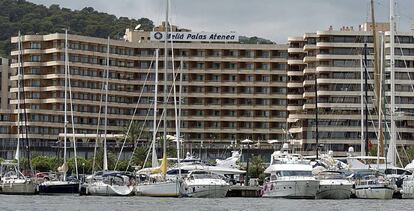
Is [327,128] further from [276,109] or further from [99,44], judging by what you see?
[99,44]

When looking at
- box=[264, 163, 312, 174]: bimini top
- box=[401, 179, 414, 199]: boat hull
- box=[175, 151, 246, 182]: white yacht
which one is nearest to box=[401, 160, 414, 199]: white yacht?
box=[401, 179, 414, 199]: boat hull

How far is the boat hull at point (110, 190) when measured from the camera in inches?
4469

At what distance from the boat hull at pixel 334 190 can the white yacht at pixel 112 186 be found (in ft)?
67.2

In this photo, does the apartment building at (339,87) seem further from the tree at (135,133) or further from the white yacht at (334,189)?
the white yacht at (334,189)

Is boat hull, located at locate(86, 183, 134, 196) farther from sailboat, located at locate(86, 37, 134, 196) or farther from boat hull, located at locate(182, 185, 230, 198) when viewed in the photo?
boat hull, located at locate(182, 185, 230, 198)

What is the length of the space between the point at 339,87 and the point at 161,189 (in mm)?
87017

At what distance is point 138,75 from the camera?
199 metres

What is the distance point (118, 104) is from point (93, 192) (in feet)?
272

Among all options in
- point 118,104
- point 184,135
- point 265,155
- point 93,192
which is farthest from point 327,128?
point 93,192

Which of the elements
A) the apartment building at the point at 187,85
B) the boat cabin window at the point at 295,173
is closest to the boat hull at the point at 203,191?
the boat cabin window at the point at 295,173

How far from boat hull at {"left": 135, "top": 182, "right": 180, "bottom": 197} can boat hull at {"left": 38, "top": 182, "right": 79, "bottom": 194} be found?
12.9m

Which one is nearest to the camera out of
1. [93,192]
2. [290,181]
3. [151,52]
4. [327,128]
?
[290,181]

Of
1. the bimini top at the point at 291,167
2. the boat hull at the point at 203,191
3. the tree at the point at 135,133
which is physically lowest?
the boat hull at the point at 203,191

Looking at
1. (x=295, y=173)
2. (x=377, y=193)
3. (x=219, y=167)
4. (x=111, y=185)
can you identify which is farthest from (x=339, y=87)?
(x=295, y=173)
